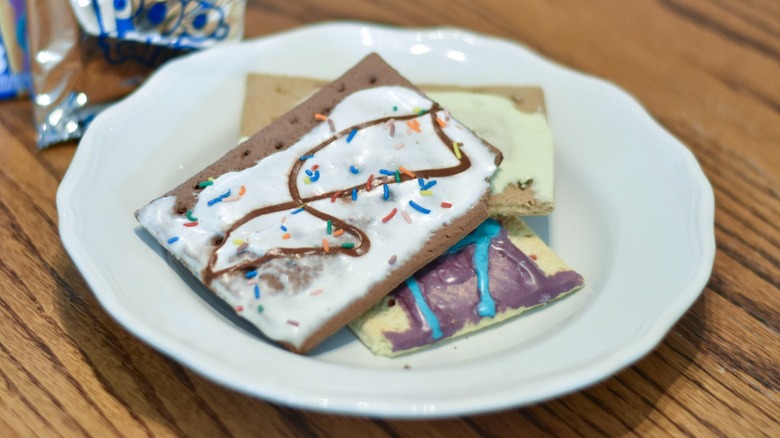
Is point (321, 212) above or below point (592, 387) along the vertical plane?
above

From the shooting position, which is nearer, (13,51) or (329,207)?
Result: (329,207)

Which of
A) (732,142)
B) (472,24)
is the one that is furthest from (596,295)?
(472,24)

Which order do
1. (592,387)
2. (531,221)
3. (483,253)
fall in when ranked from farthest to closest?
(531,221)
(483,253)
(592,387)

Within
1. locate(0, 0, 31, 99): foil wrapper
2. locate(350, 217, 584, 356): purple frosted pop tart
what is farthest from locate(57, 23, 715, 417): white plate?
locate(0, 0, 31, 99): foil wrapper

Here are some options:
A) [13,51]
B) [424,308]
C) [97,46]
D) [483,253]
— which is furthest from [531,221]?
[13,51]

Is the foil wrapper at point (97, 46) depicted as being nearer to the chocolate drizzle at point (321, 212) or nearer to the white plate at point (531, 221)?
the white plate at point (531, 221)

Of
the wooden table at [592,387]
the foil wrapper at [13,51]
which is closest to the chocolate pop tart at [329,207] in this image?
the wooden table at [592,387]

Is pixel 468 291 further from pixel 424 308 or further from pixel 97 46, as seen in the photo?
pixel 97 46
